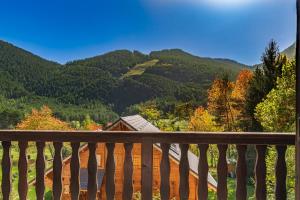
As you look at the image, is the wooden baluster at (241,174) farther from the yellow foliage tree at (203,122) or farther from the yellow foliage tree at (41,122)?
the yellow foliage tree at (41,122)

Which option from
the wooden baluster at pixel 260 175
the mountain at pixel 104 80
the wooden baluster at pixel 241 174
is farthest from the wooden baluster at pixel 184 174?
the mountain at pixel 104 80

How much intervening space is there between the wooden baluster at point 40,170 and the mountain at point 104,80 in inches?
929

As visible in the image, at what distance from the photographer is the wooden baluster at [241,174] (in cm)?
219

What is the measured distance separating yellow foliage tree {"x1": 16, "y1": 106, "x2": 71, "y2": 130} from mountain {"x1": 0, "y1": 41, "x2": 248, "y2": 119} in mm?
1785

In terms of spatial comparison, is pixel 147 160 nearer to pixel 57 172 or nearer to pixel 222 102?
pixel 57 172

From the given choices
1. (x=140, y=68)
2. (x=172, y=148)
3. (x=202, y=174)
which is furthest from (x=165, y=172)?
(x=140, y=68)

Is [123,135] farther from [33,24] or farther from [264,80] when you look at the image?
[33,24]

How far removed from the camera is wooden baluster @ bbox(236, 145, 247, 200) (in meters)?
2.19

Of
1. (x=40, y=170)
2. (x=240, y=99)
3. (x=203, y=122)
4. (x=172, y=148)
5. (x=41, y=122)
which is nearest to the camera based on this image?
(x=40, y=170)

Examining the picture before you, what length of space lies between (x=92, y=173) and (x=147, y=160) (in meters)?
0.36

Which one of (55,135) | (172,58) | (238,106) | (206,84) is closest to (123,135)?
(55,135)

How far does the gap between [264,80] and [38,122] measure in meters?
A: 14.6

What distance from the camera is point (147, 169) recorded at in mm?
2246

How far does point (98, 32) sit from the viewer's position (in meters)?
37.5
